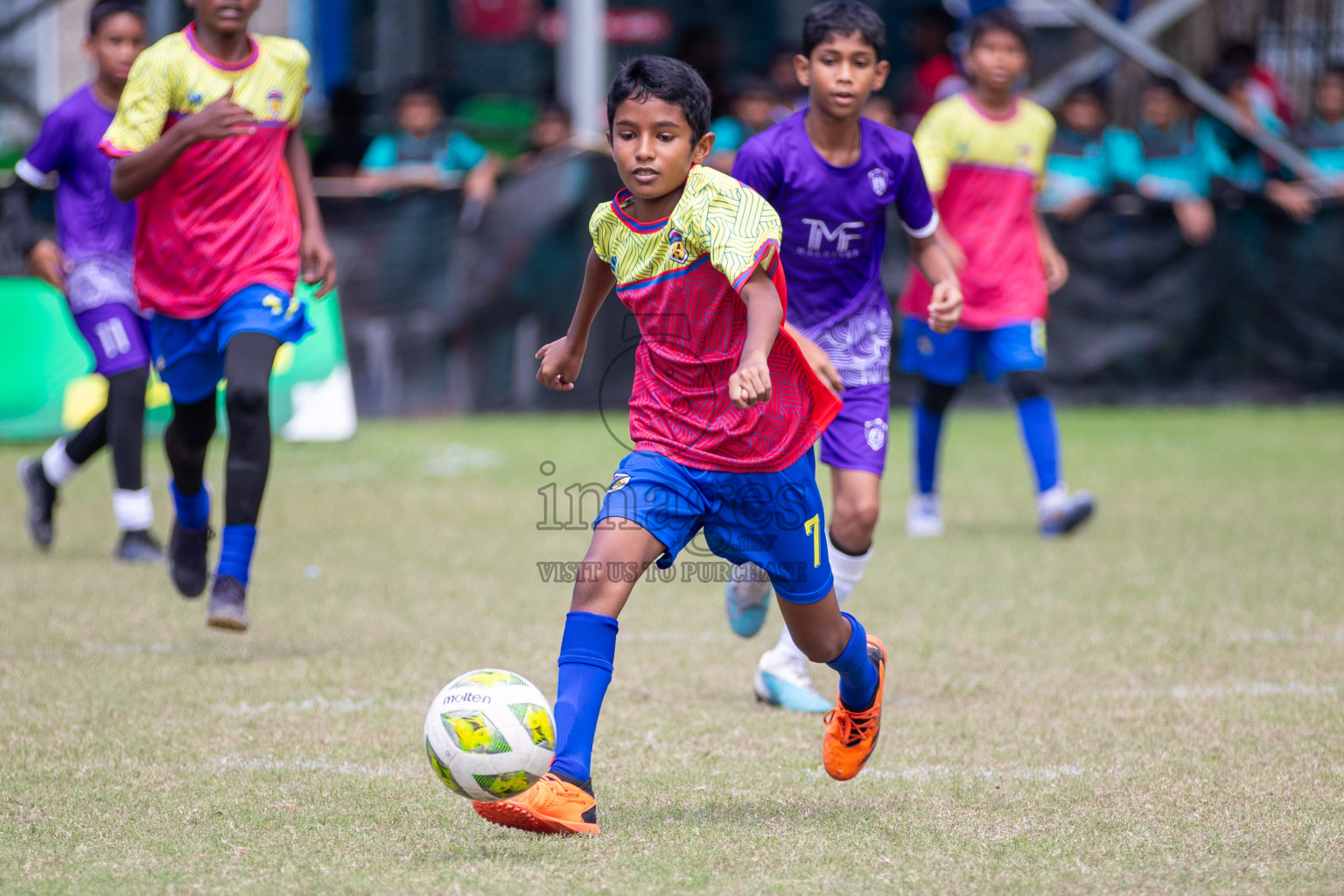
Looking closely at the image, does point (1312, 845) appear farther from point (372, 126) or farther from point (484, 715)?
point (372, 126)

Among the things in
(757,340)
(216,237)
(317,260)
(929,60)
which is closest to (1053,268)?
(317,260)

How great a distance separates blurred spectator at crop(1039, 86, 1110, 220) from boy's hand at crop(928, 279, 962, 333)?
8.47 m

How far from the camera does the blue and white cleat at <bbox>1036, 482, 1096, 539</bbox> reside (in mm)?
8000

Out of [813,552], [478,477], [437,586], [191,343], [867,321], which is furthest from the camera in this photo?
[478,477]

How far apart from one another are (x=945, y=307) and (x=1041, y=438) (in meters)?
3.44

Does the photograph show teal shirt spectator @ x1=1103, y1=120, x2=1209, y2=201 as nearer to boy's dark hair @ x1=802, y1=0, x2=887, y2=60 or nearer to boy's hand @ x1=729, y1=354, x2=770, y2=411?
boy's dark hair @ x1=802, y1=0, x2=887, y2=60

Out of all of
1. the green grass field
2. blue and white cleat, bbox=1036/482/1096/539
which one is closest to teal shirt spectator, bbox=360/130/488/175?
the green grass field

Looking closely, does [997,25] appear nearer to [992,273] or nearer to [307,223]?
[992,273]

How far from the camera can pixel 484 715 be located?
358 cm

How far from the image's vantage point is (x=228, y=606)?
207 inches

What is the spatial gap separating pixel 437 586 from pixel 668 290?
128 inches

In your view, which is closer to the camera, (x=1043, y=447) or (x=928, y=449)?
(x=1043, y=447)

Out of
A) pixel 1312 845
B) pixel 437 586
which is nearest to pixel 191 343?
pixel 437 586

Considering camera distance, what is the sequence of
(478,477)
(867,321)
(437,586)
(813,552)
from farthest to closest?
(478,477) < (437,586) < (867,321) < (813,552)
